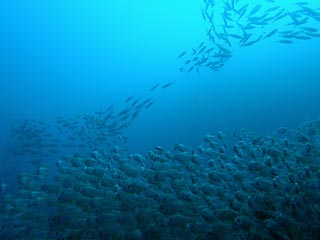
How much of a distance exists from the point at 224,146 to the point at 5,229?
4647mm

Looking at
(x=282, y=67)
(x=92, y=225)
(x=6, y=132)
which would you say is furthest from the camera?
(x=6, y=132)

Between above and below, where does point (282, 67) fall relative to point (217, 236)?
above

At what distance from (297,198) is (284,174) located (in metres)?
0.86

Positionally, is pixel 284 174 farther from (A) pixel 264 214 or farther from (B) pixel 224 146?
(B) pixel 224 146

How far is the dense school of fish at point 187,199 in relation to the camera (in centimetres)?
507

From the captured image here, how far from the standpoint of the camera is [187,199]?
19.3 feet

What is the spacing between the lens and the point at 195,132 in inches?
1096

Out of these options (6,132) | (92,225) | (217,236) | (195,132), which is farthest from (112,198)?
(6,132)

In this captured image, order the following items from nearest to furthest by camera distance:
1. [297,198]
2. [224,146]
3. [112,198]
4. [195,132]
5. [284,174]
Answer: [297,198]
[284,174]
[112,198]
[224,146]
[195,132]

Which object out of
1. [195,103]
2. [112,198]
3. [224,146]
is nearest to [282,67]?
[195,103]

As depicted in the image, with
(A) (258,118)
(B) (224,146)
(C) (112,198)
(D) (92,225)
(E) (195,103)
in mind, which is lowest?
(D) (92,225)

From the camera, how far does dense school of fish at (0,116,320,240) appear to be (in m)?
5.07

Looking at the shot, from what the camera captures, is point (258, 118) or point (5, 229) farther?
point (258, 118)

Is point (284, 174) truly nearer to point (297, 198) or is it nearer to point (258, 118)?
point (297, 198)
